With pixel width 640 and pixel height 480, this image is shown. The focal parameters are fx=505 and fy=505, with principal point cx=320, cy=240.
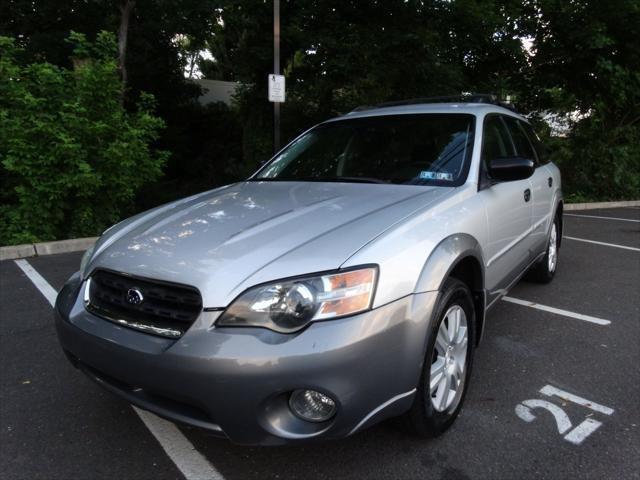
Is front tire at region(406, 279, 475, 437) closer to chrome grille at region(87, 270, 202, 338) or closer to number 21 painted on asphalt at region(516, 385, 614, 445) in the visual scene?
number 21 painted on asphalt at region(516, 385, 614, 445)

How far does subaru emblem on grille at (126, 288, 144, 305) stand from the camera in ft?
6.61

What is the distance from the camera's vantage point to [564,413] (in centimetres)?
261

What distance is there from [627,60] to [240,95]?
9.85 meters

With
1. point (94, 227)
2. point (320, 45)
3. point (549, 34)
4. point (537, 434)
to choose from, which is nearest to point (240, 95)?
point (320, 45)

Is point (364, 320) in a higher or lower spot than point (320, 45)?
lower

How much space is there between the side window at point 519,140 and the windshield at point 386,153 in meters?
0.89

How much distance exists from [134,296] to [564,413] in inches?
86.6

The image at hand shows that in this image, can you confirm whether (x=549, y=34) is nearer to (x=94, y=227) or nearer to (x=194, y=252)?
(x=94, y=227)

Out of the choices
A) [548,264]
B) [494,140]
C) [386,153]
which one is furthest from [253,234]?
[548,264]

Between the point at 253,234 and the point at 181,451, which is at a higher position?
the point at 253,234

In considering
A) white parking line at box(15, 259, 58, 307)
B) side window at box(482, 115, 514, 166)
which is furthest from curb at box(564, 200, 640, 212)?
white parking line at box(15, 259, 58, 307)

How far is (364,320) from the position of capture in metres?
1.84

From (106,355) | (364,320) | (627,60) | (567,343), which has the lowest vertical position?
(567,343)

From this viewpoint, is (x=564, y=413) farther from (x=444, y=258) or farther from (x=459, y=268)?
(x=444, y=258)
